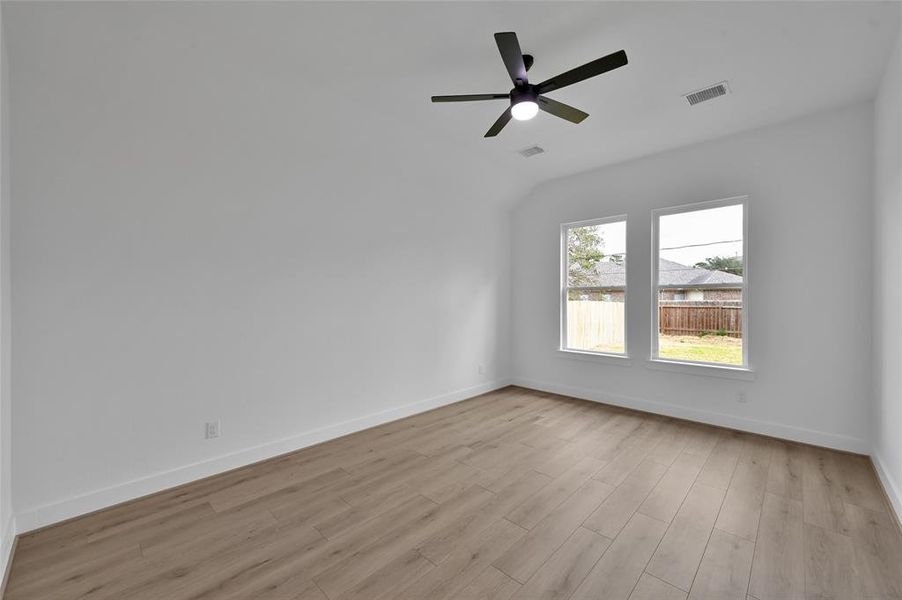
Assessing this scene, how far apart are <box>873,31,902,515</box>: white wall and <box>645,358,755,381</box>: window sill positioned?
34.1 inches

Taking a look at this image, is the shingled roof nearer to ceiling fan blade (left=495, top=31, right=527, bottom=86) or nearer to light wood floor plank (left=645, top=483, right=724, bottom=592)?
light wood floor plank (left=645, top=483, right=724, bottom=592)

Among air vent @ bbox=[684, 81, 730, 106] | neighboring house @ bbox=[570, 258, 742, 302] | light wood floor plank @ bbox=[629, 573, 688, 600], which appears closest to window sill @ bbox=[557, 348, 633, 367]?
neighboring house @ bbox=[570, 258, 742, 302]

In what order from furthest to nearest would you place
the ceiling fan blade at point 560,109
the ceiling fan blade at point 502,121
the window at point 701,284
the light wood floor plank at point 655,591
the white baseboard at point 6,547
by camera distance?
1. the window at point 701,284
2. the ceiling fan blade at point 502,121
3. the ceiling fan blade at point 560,109
4. the white baseboard at point 6,547
5. the light wood floor plank at point 655,591

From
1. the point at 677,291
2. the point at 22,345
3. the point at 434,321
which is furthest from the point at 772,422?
the point at 22,345

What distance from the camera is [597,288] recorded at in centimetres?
492

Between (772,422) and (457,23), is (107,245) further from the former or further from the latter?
(772,422)

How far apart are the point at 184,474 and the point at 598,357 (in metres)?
4.23

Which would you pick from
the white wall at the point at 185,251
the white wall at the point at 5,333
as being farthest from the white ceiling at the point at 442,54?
the white wall at the point at 5,333

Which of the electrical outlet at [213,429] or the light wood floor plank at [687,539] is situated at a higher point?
the electrical outlet at [213,429]

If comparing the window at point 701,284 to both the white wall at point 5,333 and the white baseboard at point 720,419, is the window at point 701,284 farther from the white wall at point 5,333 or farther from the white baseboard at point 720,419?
the white wall at point 5,333

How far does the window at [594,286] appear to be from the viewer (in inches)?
185

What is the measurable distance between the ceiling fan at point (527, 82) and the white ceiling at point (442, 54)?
293mm

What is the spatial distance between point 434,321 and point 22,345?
10.7ft

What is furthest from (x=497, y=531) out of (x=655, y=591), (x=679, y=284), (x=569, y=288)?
(x=569, y=288)
